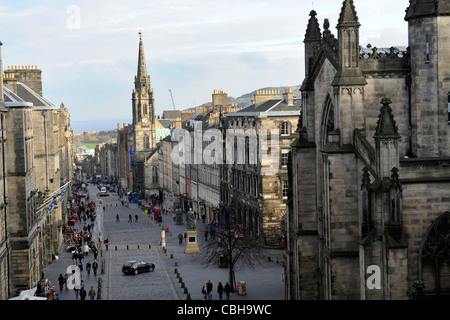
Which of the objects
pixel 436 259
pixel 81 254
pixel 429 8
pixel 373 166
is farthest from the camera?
pixel 81 254

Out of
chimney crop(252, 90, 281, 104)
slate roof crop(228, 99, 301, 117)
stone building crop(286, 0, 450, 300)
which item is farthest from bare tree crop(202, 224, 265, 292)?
chimney crop(252, 90, 281, 104)

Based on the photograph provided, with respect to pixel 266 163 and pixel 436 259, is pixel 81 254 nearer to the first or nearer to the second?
pixel 266 163

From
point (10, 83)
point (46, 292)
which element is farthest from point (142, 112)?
point (46, 292)

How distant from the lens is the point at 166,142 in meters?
130

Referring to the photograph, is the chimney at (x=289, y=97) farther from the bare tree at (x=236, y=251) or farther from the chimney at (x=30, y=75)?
the chimney at (x=30, y=75)

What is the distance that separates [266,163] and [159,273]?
14690 millimetres

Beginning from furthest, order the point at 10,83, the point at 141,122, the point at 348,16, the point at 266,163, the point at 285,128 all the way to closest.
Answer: the point at 141,122 < the point at 285,128 < the point at 266,163 < the point at 10,83 < the point at 348,16

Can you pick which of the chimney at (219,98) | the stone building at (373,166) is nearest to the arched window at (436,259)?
the stone building at (373,166)

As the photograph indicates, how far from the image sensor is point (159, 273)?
55.0 m

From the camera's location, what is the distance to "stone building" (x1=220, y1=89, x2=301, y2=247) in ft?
211

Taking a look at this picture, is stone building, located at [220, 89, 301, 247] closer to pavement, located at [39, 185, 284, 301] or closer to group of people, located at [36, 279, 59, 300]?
pavement, located at [39, 185, 284, 301]

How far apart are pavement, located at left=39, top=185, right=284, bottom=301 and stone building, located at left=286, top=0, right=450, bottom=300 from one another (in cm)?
1034

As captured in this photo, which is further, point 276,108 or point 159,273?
point 276,108

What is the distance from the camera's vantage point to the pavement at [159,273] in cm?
4622
